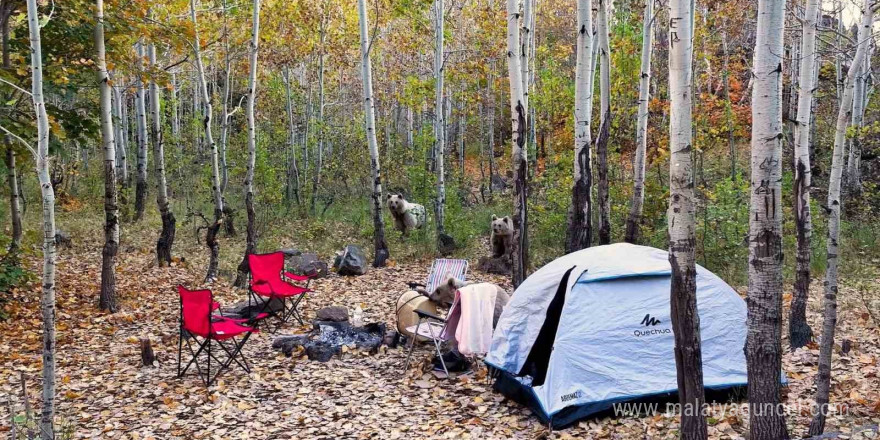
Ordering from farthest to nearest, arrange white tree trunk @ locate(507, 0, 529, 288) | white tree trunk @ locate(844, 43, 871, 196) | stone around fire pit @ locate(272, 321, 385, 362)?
white tree trunk @ locate(844, 43, 871, 196) < white tree trunk @ locate(507, 0, 529, 288) < stone around fire pit @ locate(272, 321, 385, 362)

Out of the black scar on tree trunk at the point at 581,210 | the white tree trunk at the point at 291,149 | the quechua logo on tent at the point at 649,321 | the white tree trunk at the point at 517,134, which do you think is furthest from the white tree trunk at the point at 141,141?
the quechua logo on tent at the point at 649,321

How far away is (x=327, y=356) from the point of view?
6.55 meters

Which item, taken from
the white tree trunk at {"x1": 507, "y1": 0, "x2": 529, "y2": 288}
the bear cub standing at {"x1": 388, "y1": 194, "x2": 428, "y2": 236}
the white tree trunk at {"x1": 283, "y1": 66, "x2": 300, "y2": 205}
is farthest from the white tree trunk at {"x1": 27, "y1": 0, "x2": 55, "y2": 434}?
the white tree trunk at {"x1": 283, "y1": 66, "x2": 300, "y2": 205}

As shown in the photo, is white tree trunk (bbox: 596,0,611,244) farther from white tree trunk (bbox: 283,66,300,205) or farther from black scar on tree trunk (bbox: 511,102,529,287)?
white tree trunk (bbox: 283,66,300,205)

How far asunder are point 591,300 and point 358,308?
356 cm

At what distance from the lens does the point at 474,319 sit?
5.87m

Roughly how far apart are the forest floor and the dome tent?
0.71ft

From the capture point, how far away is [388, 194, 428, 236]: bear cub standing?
12.7 m

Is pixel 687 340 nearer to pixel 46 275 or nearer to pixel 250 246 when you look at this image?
pixel 46 275

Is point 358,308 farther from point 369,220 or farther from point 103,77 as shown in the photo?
point 369,220

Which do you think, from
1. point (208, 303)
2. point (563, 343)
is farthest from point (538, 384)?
point (208, 303)

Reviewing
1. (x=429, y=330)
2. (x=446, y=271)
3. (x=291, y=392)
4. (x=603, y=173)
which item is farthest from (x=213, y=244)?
(x=603, y=173)

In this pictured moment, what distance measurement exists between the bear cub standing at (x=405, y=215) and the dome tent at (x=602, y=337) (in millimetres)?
7292

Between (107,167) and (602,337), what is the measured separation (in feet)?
20.4
